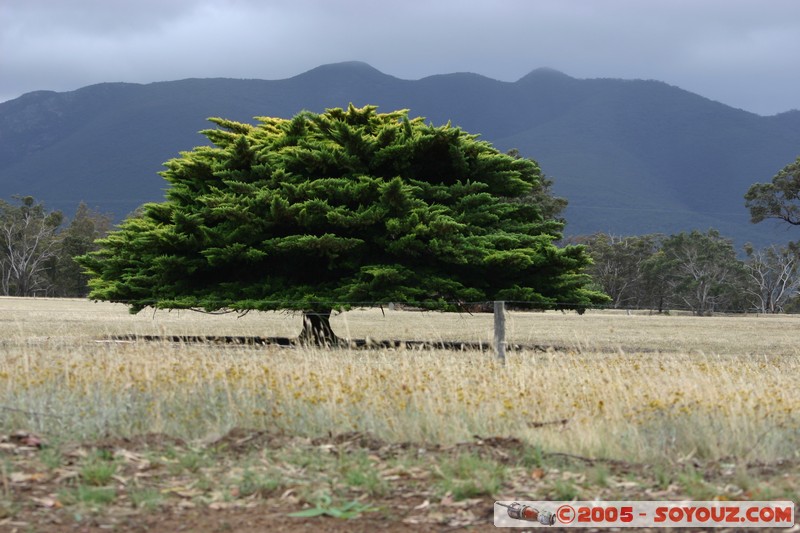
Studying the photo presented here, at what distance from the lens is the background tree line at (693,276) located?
8388cm

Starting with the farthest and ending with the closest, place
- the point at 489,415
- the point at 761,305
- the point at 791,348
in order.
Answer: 1. the point at 761,305
2. the point at 791,348
3. the point at 489,415

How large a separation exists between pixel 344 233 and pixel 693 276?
227 feet

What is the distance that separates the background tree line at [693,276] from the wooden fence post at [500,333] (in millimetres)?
69734

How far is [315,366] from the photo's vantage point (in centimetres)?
1152

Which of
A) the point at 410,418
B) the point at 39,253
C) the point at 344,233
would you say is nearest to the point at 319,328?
the point at 344,233

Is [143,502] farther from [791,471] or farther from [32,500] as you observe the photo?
[791,471]

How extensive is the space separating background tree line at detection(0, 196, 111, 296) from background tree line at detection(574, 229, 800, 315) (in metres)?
51.9

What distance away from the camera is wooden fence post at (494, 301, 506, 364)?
46.4 feet

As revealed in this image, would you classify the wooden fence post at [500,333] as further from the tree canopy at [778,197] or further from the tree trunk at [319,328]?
the tree canopy at [778,197]

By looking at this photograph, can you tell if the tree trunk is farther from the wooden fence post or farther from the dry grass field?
the dry grass field

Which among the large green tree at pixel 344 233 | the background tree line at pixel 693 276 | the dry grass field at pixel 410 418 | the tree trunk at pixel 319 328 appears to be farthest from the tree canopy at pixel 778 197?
the dry grass field at pixel 410 418

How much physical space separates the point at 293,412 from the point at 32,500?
3084 millimetres

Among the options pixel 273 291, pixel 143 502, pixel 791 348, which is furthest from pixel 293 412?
pixel 791 348

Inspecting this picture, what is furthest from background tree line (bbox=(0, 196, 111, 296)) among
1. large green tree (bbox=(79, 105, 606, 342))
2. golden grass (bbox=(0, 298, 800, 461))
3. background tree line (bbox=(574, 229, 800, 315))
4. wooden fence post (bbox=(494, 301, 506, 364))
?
golden grass (bbox=(0, 298, 800, 461))
